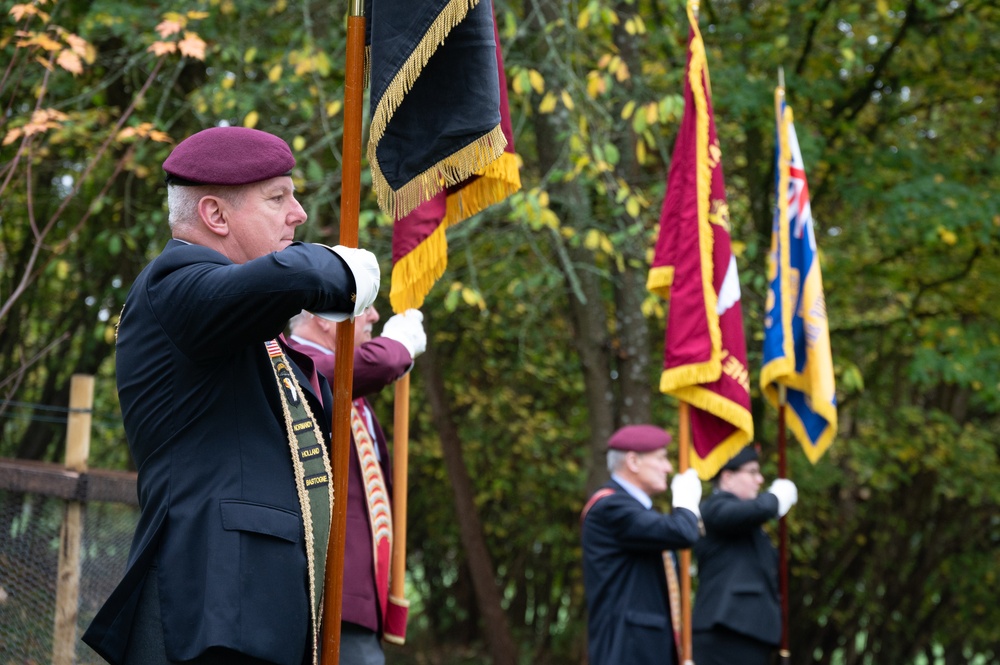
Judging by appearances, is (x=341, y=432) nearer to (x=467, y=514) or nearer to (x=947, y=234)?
(x=947, y=234)

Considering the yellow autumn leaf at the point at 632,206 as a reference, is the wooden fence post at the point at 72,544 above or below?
below

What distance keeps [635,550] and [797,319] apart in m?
1.71

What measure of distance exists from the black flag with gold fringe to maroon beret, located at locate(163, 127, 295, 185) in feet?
1.11

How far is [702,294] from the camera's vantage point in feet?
17.6

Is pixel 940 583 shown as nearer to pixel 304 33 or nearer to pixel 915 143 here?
pixel 915 143

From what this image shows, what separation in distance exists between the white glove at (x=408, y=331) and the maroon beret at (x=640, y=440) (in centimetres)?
182

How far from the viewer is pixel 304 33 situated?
281 inches

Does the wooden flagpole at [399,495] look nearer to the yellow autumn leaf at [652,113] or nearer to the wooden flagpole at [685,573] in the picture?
the wooden flagpole at [685,573]

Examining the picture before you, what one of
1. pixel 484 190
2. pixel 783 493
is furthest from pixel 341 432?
pixel 783 493

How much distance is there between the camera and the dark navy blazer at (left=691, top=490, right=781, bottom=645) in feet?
20.1

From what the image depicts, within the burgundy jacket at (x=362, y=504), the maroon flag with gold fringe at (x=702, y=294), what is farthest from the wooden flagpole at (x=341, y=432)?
the maroon flag with gold fringe at (x=702, y=294)

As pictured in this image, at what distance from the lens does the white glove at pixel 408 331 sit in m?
3.88

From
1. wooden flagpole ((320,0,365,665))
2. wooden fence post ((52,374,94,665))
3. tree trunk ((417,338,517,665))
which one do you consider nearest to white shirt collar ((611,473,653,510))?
wooden fence post ((52,374,94,665))

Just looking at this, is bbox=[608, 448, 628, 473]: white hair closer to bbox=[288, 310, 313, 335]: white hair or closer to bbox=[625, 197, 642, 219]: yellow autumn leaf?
bbox=[625, 197, 642, 219]: yellow autumn leaf
